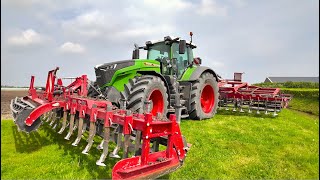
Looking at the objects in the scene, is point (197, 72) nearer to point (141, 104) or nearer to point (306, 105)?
point (141, 104)

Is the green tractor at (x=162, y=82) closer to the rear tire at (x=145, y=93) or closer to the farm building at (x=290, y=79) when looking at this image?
the rear tire at (x=145, y=93)

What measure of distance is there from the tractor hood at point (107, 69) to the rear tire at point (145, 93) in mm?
433

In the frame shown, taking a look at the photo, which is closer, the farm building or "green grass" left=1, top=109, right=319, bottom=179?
"green grass" left=1, top=109, right=319, bottom=179

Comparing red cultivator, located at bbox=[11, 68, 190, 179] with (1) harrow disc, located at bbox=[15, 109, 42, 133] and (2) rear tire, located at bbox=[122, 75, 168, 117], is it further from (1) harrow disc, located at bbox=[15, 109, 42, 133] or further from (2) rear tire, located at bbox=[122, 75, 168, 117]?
(2) rear tire, located at bbox=[122, 75, 168, 117]

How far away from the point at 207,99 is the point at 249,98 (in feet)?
5.56

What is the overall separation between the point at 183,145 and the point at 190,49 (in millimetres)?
6084

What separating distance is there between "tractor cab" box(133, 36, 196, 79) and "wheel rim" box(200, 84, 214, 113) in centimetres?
111

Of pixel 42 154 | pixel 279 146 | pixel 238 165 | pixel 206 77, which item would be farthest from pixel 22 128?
pixel 206 77

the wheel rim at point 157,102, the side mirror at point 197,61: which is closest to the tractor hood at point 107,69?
the wheel rim at point 157,102

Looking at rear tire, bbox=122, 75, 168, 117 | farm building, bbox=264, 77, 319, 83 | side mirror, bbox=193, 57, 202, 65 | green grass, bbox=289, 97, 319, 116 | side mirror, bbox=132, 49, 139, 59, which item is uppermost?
farm building, bbox=264, 77, 319, 83

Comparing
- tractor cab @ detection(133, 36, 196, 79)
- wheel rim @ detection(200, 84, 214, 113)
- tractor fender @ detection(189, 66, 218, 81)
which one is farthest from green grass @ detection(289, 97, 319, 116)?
tractor cab @ detection(133, 36, 196, 79)

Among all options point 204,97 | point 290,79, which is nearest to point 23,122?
point 204,97

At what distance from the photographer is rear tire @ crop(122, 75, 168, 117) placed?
593cm

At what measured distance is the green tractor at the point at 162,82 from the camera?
20.2 feet
